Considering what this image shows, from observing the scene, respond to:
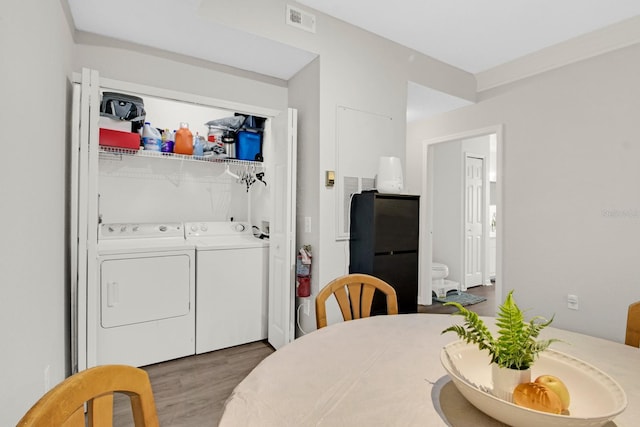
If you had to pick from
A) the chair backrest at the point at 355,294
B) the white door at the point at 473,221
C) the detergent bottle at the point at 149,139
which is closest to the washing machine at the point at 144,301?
the detergent bottle at the point at 149,139

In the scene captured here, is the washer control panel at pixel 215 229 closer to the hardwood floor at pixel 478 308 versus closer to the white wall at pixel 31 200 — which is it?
the white wall at pixel 31 200

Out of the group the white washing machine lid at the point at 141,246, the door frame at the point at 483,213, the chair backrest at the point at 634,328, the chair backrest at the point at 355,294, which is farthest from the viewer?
the door frame at the point at 483,213

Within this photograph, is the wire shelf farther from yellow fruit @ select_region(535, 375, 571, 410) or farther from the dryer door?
yellow fruit @ select_region(535, 375, 571, 410)

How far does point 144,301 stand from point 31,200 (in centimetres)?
138

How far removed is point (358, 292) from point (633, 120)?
2611 millimetres

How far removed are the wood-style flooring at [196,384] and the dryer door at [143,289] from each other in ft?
1.32

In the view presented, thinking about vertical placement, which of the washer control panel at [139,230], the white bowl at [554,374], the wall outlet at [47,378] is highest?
the washer control panel at [139,230]

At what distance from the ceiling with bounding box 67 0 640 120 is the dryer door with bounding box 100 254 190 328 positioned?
1623 mm

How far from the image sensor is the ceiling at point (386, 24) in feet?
7.08

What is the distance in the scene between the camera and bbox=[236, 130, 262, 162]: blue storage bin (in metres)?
3.26

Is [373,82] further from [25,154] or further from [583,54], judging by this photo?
[25,154]

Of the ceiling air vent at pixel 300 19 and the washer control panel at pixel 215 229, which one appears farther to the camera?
the washer control panel at pixel 215 229

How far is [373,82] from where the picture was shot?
9.30 ft

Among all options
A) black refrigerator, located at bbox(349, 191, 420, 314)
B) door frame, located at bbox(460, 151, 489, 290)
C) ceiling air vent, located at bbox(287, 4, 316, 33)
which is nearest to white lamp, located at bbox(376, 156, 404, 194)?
black refrigerator, located at bbox(349, 191, 420, 314)
